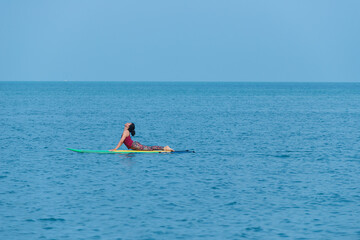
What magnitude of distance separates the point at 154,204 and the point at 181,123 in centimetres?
4010

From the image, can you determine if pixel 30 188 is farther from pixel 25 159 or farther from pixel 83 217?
pixel 25 159

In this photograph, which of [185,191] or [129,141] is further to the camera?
[129,141]

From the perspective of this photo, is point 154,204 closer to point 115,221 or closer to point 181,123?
point 115,221

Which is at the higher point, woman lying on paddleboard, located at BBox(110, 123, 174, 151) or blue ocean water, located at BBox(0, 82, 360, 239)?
woman lying on paddleboard, located at BBox(110, 123, 174, 151)

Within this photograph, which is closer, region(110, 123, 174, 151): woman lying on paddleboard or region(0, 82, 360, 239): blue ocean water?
region(0, 82, 360, 239): blue ocean water

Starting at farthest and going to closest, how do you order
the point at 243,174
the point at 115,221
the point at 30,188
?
the point at 243,174, the point at 30,188, the point at 115,221

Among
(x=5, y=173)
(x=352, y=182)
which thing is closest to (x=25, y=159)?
(x=5, y=173)

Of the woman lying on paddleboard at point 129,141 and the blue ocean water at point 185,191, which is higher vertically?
the woman lying on paddleboard at point 129,141

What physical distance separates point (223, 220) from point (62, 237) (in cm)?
535

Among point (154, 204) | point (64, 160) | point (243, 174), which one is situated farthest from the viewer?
point (64, 160)

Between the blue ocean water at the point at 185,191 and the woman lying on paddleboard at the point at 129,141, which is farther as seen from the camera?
the woman lying on paddleboard at the point at 129,141

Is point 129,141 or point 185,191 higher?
point 129,141

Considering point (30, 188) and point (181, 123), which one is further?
point (181, 123)

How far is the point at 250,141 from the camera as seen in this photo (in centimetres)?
4325
